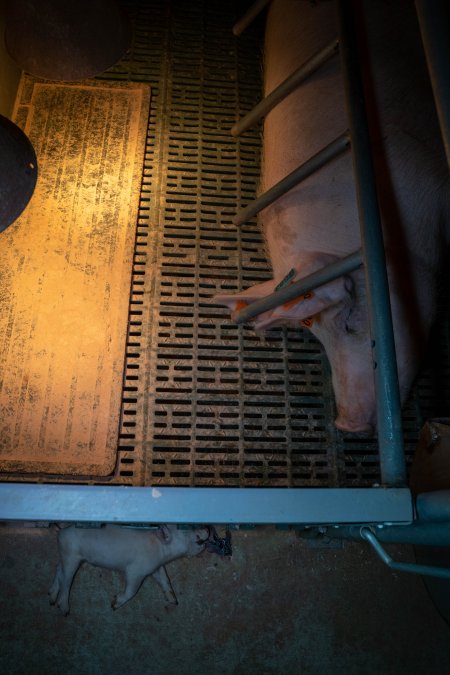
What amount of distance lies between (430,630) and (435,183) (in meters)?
1.96

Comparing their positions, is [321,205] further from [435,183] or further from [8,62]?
[8,62]

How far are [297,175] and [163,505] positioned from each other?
159 centimetres

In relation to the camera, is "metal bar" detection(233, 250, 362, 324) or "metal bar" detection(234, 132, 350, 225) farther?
"metal bar" detection(234, 132, 350, 225)

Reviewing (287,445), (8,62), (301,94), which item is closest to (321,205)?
(301,94)

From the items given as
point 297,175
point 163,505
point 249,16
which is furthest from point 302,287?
point 249,16

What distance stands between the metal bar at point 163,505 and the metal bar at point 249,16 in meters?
2.70

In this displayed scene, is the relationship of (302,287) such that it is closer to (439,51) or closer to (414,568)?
(439,51)

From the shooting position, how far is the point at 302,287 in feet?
6.31

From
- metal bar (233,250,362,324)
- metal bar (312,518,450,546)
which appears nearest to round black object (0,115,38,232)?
metal bar (233,250,362,324)

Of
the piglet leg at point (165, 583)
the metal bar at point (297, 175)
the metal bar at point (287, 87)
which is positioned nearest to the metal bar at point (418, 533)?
the piglet leg at point (165, 583)

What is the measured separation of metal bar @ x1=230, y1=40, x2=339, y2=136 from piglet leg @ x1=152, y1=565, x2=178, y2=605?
2131mm

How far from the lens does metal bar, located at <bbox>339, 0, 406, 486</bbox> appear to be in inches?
54.1

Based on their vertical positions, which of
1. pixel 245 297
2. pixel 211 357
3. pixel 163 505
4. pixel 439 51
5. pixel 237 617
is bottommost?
pixel 237 617

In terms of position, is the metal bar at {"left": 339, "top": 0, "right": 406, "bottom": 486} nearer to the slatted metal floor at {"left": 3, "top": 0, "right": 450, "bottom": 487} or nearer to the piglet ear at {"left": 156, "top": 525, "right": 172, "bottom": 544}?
the slatted metal floor at {"left": 3, "top": 0, "right": 450, "bottom": 487}
